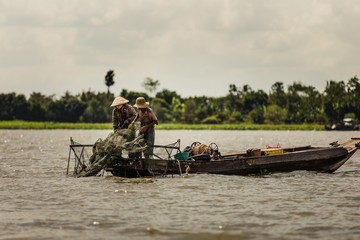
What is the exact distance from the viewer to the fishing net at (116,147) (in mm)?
11945

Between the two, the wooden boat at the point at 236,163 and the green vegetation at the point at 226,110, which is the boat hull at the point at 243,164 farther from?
the green vegetation at the point at 226,110

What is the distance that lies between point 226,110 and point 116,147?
70437 mm

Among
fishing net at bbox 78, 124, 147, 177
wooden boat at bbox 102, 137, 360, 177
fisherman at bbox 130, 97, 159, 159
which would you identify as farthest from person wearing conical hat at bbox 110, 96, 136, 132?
wooden boat at bbox 102, 137, 360, 177

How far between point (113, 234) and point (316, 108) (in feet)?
224

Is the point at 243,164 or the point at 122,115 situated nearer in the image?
the point at 122,115

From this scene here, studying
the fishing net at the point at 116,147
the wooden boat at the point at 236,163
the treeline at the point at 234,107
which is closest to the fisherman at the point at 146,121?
the fishing net at the point at 116,147

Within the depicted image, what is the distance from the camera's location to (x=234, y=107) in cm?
8638

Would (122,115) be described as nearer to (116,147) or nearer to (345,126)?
(116,147)

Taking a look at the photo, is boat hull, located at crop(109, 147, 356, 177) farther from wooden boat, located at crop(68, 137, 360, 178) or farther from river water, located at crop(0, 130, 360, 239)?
river water, located at crop(0, 130, 360, 239)

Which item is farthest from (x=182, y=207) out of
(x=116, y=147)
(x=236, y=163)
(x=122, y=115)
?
(x=236, y=163)

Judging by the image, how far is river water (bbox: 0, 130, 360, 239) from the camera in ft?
23.8

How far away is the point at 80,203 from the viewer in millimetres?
9516

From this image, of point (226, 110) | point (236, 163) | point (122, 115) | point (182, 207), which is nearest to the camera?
point (182, 207)

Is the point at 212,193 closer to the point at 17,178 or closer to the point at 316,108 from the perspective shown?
the point at 17,178
